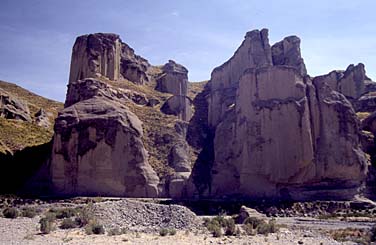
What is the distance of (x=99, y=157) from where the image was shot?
6197 centimetres

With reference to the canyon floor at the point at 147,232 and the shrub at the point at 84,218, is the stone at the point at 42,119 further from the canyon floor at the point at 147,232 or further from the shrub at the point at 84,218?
the shrub at the point at 84,218

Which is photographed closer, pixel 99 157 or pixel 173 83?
pixel 99 157

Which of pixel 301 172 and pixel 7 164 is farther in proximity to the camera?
pixel 7 164

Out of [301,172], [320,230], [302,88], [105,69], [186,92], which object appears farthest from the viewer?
[186,92]

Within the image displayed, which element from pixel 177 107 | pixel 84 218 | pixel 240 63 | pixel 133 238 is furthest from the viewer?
pixel 240 63

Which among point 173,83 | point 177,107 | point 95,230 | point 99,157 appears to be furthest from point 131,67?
point 95,230

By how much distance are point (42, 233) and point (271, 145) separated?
123 feet

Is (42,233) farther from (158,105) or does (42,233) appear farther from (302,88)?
(158,105)

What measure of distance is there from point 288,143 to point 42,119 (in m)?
46.3

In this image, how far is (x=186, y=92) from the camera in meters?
99.0

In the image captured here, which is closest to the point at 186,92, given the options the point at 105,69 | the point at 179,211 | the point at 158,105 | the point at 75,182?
the point at 158,105

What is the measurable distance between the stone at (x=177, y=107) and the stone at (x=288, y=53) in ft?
65.1

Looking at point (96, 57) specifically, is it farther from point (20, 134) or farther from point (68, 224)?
point (68, 224)

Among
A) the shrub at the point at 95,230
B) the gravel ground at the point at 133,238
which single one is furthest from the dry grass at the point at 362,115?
the shrub at the point at 95,230
